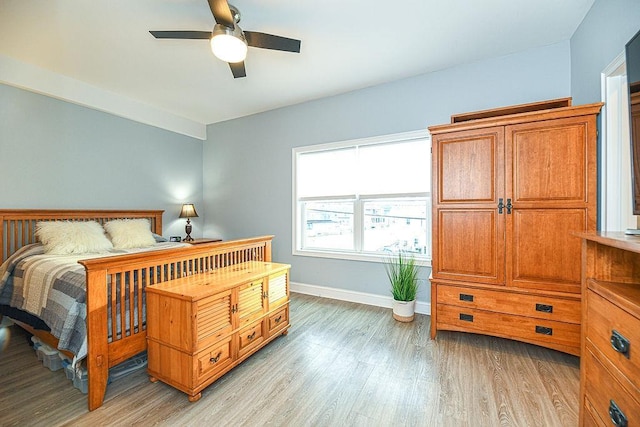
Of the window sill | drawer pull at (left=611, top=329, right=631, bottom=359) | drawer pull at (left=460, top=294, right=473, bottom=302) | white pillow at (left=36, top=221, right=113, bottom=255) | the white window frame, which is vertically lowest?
drawer pull at (left=460, top=294, right=473, bottom=302)

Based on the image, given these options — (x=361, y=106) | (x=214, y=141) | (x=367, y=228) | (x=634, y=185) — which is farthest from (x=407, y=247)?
(x=214, y=141)

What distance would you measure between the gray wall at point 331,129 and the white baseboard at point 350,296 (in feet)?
0.21

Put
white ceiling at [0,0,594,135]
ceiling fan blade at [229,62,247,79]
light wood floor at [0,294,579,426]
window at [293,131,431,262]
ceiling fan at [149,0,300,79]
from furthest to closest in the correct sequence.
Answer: window at [293,131,431,262]
ceiling fan blade at [229,62,247,79]
white ceiling at [0,0,594,135]
ceiling fan at [149,0,300,79]
light wood floor at [0,294,579,426]

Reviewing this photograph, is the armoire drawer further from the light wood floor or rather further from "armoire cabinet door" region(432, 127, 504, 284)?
"armoire cabinet door" region(432, 127, 504, 284)

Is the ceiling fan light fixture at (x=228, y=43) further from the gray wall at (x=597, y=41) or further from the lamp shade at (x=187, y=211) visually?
the lamp shade at (x=187, y=211)

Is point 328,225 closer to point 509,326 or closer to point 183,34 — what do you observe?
point 509,326

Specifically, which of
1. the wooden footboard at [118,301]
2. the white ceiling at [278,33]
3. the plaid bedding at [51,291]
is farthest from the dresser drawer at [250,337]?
the white ceiling at [278,33]

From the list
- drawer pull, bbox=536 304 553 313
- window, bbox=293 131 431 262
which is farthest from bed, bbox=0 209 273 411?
drawer pull, bbox=536 304 553 313

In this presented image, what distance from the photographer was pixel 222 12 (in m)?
1.70

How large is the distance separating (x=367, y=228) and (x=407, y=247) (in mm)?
546

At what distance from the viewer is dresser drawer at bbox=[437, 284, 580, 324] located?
1950 millimetres

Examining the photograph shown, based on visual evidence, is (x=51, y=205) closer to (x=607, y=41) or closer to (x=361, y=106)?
(x=361, y=106)

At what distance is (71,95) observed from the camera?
3.14 metres

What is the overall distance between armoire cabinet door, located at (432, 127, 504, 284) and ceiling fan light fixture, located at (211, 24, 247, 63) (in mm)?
1750
